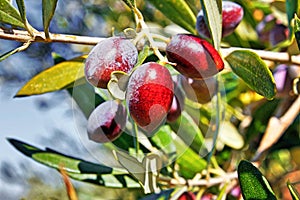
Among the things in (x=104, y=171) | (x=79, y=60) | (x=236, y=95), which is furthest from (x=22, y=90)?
(x=236, y=95)

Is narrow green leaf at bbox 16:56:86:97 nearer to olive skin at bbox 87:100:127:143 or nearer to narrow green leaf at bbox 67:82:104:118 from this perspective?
narrow green leaf at bbox 67:82:104:118

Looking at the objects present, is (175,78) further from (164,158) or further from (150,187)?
(164,158)

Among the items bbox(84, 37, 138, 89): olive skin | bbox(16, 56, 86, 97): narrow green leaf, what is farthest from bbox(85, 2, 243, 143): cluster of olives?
bbox(16, 56, 86, 97): narrow green leaf

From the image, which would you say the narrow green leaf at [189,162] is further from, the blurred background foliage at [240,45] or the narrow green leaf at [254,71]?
the narrow green leaf at [254,71]

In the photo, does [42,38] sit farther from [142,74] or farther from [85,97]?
[85,97]

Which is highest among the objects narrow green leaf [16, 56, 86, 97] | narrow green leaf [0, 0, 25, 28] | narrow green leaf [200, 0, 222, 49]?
narrow green leaf [0, 0, 25, 28]

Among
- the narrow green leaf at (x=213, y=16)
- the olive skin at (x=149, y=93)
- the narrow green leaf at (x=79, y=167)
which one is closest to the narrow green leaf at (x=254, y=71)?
the narrow green leaf at (x=213, y=16)

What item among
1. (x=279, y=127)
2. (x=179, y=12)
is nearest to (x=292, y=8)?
(x=179, y=12)
